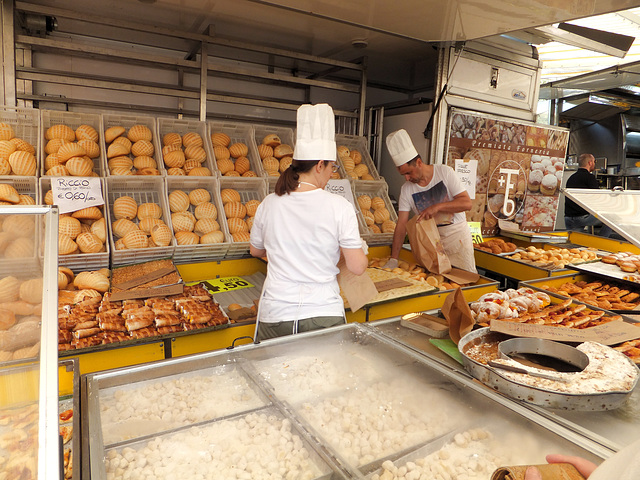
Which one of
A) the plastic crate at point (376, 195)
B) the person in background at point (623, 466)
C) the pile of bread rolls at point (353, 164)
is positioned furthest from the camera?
the pile of bread rolls at point (353, 164)

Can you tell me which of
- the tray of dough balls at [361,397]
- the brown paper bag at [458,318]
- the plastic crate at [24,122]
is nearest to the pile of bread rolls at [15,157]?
the plastic crate at [24,122]

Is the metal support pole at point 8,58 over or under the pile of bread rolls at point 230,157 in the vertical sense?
over

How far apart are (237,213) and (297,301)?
5.22 ft

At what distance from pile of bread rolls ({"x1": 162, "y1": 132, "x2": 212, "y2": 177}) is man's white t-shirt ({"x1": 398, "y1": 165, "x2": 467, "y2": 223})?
5.38 feet

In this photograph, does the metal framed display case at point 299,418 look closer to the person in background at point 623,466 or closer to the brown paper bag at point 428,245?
the person in background at point 623,466

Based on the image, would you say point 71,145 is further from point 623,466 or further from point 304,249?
point 623,466

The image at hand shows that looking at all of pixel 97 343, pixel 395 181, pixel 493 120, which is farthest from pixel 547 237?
pixel 97 343

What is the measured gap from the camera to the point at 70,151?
3.00m

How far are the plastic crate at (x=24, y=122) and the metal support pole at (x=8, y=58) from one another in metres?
0.19

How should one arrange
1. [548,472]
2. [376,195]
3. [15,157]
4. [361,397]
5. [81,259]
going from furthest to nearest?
[376,195]
[15,157]
[81,259]
[361,397]
[548,472]

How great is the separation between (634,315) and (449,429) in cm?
160

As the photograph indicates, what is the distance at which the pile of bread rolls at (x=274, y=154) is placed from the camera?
3.70 metres

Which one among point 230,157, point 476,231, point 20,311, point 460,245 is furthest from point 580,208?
point 20,311

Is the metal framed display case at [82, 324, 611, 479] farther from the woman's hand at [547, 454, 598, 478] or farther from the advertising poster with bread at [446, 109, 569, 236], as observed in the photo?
the advertising poster with bread at [446, 109, 569, 236]
